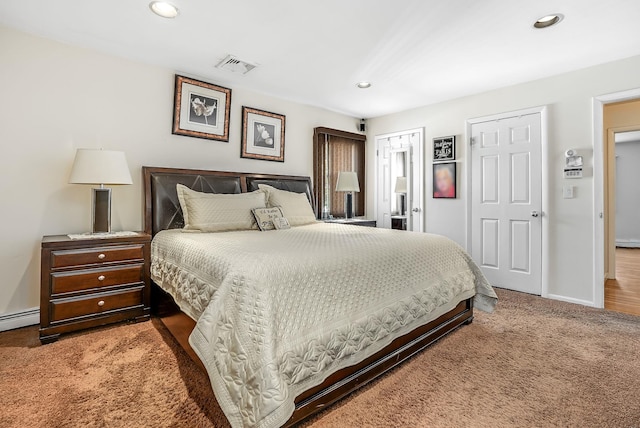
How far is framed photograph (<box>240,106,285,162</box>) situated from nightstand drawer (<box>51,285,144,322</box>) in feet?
6.54

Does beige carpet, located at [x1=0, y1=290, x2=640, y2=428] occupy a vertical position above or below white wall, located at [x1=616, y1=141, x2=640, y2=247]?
below

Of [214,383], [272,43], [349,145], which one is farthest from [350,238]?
[349,145]

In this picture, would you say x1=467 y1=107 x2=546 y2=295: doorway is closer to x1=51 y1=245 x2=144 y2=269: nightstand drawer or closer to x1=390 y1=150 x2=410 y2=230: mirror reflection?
x1=390 y1=150 x2=410 y2=230: mirror reflection

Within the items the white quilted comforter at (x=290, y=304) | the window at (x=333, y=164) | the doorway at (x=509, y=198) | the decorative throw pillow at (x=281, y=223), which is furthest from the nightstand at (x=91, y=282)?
the doorway at (x=509, y=198)

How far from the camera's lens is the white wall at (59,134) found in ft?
8.32

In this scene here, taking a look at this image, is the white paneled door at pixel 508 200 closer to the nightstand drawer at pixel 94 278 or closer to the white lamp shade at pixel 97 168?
the nightstand drawer at pixel 94 278

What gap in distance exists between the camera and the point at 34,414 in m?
1.52

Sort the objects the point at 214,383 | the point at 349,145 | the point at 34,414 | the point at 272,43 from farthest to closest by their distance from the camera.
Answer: the point at 349,145, the point at 272,43, the point at 34,414, the point at 214,383

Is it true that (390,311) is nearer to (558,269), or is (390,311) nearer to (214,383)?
(214,383)

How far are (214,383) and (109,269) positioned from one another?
67.1 inches

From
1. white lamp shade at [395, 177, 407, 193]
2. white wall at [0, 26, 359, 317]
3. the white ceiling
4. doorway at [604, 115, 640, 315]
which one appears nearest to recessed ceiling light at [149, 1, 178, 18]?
the white ceiling

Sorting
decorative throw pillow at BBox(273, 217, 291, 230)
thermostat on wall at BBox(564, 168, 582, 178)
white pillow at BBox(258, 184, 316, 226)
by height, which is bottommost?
decorative throw pillow at BBox(273, 217, 291, 230)

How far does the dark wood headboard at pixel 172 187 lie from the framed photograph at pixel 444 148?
2.56m

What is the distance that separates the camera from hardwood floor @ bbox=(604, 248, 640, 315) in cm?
319
